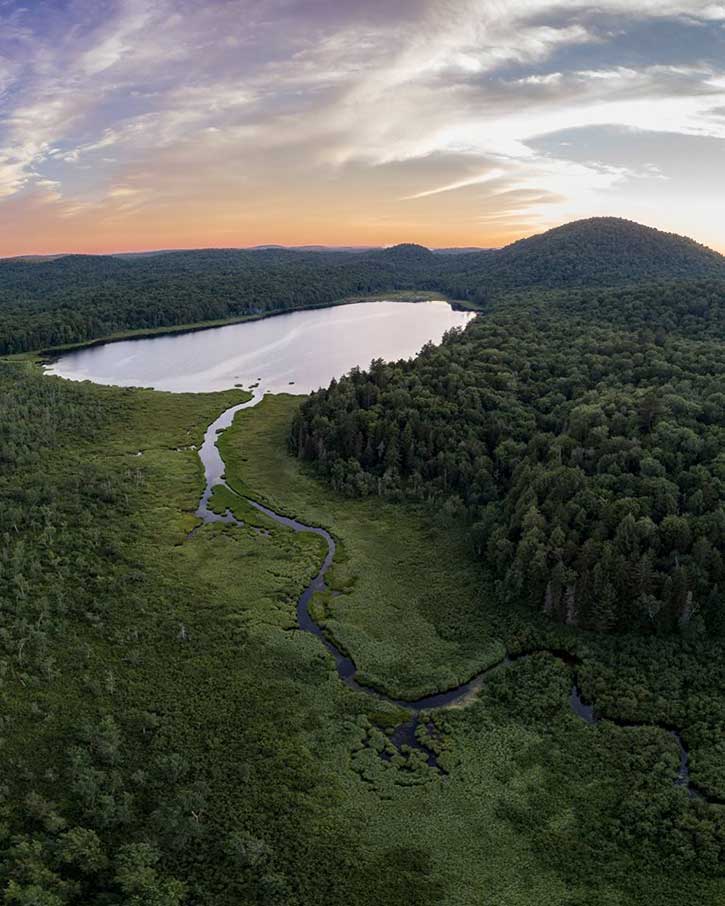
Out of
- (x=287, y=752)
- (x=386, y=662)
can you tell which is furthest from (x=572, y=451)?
(x=287, y=752)

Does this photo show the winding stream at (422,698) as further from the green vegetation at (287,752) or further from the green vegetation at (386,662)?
the green vegetation at (287,752)

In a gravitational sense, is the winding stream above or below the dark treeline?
below

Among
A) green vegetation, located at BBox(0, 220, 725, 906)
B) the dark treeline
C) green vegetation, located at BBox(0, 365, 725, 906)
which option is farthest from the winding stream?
the dark treeline

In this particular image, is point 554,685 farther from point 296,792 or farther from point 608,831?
point 296,792

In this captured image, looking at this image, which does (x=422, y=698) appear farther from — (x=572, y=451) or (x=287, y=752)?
(x=572, y=451)

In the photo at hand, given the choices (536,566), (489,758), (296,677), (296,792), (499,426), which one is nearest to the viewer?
(296,792)

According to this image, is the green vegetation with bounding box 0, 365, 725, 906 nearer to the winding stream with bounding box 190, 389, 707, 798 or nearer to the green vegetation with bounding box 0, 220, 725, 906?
the green vegetation with bounding box 0, 220, 725, 906

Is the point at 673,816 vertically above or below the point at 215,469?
below

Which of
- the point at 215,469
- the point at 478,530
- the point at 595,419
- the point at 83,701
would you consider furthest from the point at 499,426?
the point at 83,701
